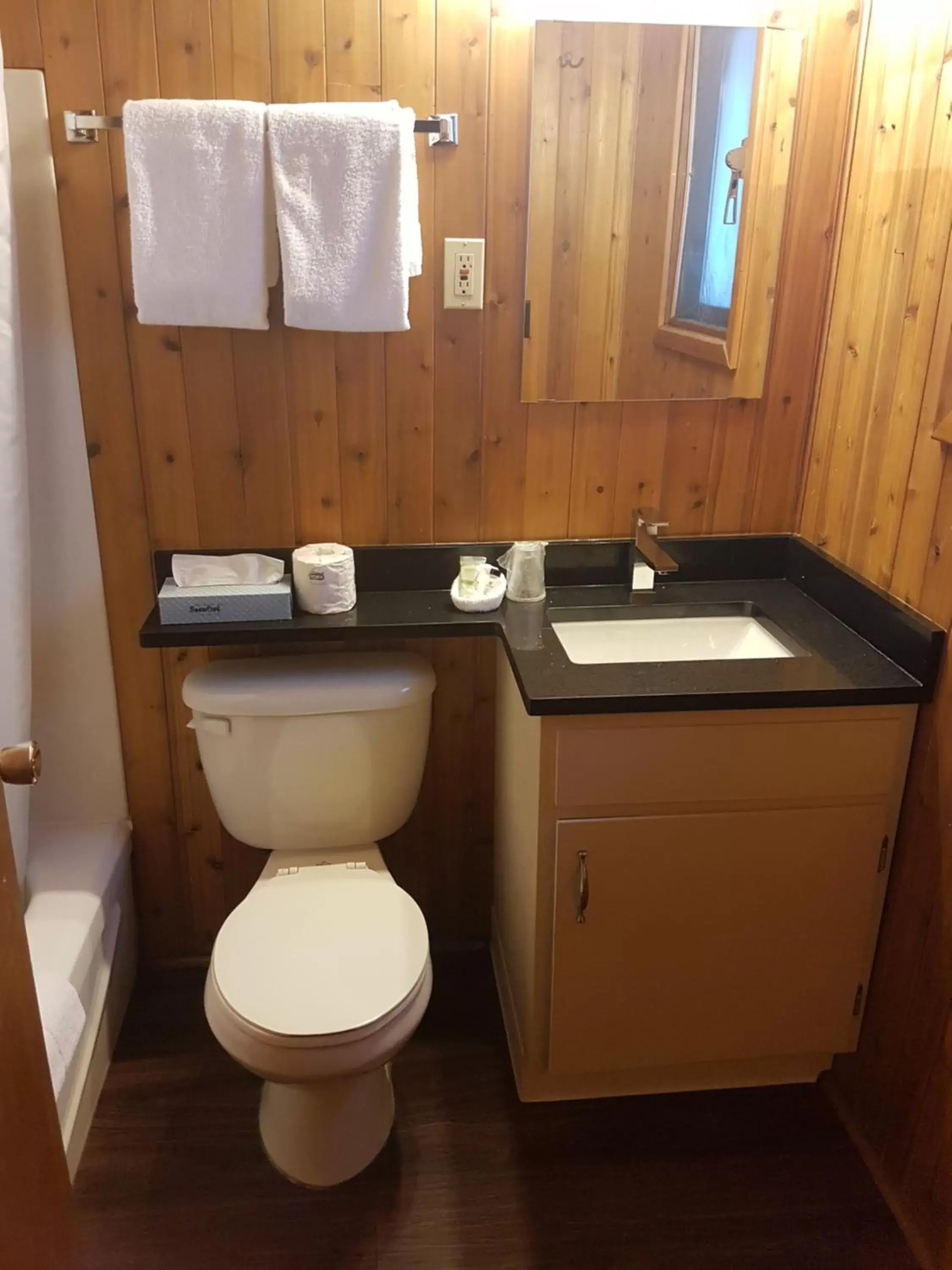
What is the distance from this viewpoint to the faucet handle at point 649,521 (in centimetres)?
187

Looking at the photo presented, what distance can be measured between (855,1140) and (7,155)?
7.11ft

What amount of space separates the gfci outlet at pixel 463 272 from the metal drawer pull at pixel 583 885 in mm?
961

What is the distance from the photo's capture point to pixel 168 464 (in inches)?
72.3

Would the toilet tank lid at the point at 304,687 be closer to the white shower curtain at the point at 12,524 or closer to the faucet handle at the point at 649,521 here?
the white shower curtain at the point at 12,524

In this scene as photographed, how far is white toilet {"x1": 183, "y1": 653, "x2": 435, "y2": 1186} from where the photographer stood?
1.52 meters

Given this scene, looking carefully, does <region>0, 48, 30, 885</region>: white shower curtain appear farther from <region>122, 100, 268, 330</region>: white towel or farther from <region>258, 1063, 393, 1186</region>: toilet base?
<region>258, 1063, 393, 1186</region>: toilet base

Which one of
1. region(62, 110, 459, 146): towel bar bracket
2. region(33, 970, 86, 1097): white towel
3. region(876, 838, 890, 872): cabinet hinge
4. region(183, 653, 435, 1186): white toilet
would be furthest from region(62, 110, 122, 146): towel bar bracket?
region(876, 838, 890, 872): cabinet hinge

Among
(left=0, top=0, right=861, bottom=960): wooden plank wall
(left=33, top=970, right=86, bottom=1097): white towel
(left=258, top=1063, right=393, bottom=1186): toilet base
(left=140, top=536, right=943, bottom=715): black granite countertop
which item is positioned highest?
(left=0, top=0, right=861, bottom=960): wooden plank wall

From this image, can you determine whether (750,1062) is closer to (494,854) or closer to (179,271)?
(494,854)

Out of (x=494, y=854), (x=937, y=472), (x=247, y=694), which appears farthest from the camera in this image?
(x=494, y=854)

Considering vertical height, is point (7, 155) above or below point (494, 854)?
above

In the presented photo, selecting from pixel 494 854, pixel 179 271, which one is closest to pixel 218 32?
pixel 179 271

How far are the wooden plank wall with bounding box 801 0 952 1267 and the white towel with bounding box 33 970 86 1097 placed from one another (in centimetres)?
134

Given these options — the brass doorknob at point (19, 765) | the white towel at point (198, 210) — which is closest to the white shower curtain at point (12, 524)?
the white towel at point (198, 210)
